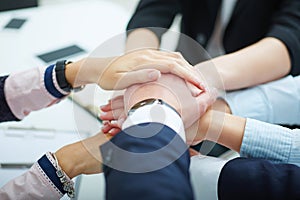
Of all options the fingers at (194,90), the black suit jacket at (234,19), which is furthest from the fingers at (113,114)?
the black suit jacket at (234,19)

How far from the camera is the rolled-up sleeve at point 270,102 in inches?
29.1

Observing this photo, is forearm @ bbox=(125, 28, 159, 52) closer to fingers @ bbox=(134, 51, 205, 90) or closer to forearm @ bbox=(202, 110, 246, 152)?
fingers @ bbox=(134, 51, 205, 90)

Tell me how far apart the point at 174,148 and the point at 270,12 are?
2.24ft

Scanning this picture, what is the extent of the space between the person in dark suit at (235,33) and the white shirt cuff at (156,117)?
242 mm

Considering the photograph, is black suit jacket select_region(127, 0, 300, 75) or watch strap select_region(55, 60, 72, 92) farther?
black suit jacket select_region(127, 0, 300, 75)

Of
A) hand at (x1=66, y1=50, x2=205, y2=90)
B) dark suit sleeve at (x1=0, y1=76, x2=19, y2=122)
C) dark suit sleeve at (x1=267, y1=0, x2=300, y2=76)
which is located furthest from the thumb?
dark suit sleeve at (x1=267, y1=0, x2=300, y2=76)

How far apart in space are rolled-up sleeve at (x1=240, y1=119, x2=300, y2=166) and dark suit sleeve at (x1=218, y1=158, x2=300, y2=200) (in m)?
0.05

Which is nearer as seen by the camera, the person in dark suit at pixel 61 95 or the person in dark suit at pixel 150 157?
the person in dark suit at pixel 150 157

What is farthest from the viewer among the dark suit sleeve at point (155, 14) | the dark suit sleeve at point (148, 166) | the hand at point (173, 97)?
the dark suit sleeve at point (155, 14)

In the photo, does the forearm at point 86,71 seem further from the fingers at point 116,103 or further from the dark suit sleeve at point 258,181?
the dark suit sleeve at point 258,181

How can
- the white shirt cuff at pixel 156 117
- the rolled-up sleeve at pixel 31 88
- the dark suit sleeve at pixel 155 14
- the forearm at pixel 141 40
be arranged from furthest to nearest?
the dark suit sleeve at pixel 155 14 < the forearm at pixel 141 40 < the rolled-up sleeve at pixel 31 88 < the white shirt cuff at pixel 156 117

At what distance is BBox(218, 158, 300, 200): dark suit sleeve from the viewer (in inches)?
20.6

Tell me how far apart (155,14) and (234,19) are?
0.68 feet

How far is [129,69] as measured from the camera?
0.66 meters
